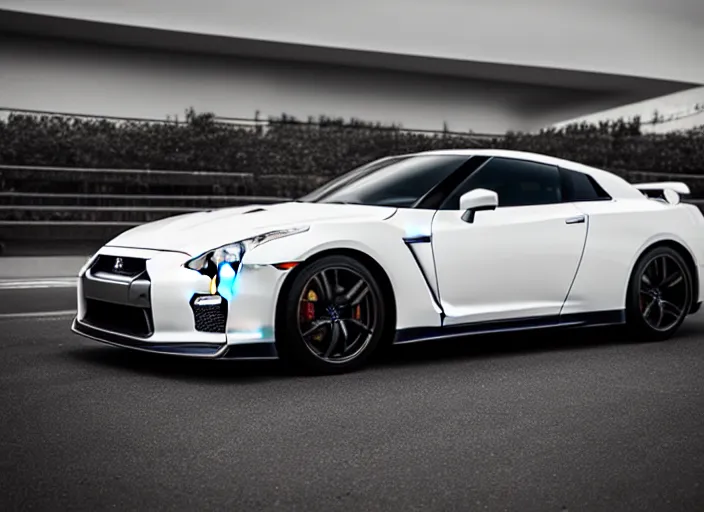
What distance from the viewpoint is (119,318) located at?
574cm

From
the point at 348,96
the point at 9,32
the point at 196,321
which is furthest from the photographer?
the point at 348,96

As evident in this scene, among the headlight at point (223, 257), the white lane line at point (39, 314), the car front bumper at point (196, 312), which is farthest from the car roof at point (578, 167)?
the white lane line at point (39, 314)

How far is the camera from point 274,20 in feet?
75.1

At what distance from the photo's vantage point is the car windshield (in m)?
6.29

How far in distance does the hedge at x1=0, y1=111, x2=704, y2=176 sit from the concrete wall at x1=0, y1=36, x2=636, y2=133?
424 cm

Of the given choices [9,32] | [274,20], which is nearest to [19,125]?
[9,32]

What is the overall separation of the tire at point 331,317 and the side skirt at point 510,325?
22 cm

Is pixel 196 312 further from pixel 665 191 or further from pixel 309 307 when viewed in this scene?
pixel 665 191

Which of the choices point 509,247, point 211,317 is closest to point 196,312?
point 211,317

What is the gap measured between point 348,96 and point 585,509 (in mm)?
23196

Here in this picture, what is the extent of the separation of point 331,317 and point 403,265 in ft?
1.83

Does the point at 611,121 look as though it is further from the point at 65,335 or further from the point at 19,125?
the point at 65,335

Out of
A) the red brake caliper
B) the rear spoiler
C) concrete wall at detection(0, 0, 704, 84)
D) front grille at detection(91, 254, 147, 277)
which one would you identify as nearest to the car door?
the red brake caliper

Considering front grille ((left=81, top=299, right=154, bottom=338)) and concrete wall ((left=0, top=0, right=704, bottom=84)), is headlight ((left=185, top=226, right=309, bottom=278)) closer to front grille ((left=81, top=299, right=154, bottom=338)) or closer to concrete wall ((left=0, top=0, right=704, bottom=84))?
front grille ((left=81, top=299, right=154, bottom=338))
